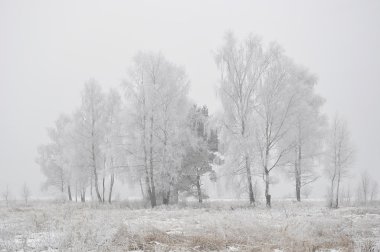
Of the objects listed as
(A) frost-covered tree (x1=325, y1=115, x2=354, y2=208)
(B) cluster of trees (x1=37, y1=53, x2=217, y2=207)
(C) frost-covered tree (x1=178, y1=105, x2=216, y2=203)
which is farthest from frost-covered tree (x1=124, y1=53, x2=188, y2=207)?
(A) frost-covered tree (x1=325, y1=115, x2=354, y2=208)

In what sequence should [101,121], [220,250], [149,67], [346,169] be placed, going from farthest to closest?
[101,121] < [346,169] < [149,67] < [220,250]

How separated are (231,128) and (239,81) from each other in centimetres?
342

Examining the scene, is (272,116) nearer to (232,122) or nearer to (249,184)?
(232,122)

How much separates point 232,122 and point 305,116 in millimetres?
5511

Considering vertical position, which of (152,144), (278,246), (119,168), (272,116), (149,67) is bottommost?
(278,246)

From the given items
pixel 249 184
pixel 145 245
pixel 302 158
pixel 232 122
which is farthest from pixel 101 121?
pixel 145 245

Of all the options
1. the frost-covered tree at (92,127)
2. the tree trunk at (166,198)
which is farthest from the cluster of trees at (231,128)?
the frost-covered tree at (92,127)

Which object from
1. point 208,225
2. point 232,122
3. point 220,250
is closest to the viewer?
point 220,250

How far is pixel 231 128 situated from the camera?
23.6m

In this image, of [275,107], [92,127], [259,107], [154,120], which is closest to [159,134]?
[154,120]

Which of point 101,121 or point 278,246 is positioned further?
point 101,121

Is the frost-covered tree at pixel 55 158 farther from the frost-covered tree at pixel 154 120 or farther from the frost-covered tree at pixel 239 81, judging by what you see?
the frost-covered tree at pixel 239 81

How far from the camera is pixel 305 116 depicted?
24891 mm

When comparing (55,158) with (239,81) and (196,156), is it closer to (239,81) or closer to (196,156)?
(196,156)
